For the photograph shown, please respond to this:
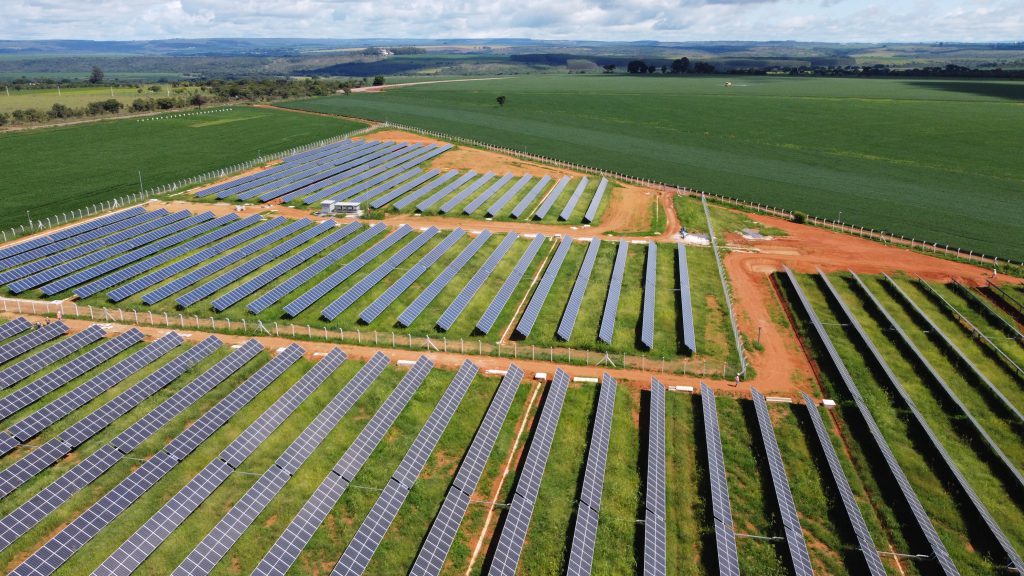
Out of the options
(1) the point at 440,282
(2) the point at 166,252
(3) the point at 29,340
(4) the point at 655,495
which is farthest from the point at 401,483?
(2) the point at 166,252

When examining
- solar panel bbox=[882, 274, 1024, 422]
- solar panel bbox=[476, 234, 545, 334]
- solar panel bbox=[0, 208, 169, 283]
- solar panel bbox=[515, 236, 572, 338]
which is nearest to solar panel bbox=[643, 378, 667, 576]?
solar panel bbox=[515, 236, 572, 338]

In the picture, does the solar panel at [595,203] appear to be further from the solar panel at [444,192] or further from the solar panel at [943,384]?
the solar panel at [943,384]

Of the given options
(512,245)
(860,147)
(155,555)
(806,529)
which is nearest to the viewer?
(155,555)

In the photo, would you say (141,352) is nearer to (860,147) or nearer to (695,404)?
(695,404)

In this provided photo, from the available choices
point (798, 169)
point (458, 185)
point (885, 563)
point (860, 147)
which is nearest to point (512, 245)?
point (458, 185)

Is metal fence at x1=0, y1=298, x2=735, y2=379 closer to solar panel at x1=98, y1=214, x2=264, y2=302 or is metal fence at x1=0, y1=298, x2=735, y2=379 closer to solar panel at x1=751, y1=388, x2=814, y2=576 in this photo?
solar panel at x1=98, y1=214, x2=264, y2=302

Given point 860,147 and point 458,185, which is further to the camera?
point 860,147
